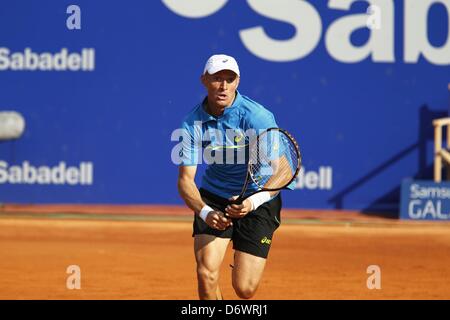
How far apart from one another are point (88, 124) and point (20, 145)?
103 cm

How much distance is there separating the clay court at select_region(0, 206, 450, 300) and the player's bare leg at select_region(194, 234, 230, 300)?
1602 mm

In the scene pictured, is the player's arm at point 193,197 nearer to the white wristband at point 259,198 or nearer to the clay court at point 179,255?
the white wristband at point 259,198

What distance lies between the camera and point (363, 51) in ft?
40.2

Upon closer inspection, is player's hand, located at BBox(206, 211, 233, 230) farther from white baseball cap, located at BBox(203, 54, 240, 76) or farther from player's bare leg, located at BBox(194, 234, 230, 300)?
white baseball cap, located at BBox(203, 54, 240, 76)

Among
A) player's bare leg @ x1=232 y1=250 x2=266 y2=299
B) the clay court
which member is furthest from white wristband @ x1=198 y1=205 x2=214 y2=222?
the clay court

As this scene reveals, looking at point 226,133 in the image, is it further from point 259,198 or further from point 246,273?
point 246,273

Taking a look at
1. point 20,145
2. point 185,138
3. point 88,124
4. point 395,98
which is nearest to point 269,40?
point 395,98

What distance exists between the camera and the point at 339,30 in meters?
12.2

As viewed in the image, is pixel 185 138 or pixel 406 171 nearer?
pixel 185 138

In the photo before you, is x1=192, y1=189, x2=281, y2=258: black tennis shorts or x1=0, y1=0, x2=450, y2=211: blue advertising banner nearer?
x1=192, y1=189, x2=281, y2=258: black tennis shorts

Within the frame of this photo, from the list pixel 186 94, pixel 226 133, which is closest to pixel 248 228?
pixel 226 133

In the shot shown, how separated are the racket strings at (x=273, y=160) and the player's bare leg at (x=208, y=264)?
48cm

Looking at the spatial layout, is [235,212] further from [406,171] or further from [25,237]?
[406,171]

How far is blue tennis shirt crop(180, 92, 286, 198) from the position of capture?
5.45m
